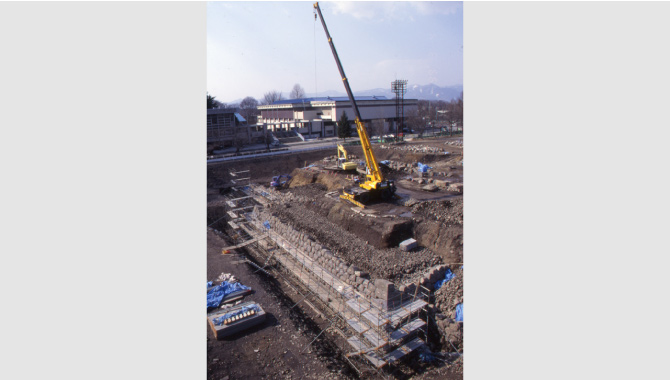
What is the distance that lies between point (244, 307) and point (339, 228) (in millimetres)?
5722

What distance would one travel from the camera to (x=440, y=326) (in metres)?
7.50

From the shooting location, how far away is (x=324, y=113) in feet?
127

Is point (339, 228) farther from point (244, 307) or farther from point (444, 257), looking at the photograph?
point (244, 307)

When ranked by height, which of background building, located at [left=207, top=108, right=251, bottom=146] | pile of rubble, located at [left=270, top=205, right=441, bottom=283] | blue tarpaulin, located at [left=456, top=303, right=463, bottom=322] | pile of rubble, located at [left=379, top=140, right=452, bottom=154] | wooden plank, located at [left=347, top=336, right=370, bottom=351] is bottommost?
wooden plank, located at [left=347, top=336, right=370, bottom=351]

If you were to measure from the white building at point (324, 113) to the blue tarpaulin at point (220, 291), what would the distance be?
27.5m

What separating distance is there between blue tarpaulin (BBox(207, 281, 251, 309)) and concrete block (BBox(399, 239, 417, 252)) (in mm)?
4725

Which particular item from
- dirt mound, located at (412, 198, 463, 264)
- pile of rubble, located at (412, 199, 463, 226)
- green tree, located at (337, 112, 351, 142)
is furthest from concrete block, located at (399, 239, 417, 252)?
green tree, located at (337, 112, 351, 142)

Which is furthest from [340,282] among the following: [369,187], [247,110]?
[247,110]

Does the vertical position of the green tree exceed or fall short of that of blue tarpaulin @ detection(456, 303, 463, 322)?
it exceeds it

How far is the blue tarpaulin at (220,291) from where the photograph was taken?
8.38 meters

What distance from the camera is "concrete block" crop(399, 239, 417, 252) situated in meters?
10.9

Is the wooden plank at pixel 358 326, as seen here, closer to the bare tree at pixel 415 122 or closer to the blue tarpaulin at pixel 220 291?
the blue tarpaulin at pixel 220 291

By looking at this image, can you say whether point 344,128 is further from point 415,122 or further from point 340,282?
point 340,282

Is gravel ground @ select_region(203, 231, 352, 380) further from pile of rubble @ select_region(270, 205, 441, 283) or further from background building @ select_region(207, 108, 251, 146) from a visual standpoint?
background building @ select_region(207, 108, 251, 146)
